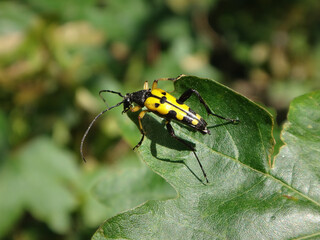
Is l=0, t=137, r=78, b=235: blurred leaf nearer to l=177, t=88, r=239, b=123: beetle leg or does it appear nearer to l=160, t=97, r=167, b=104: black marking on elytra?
l=160, t=97, r=167, b=104: black marking on elytra

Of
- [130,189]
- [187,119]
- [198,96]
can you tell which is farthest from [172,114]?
[130,189]

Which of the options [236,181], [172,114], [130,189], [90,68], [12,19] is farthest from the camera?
[12,19]

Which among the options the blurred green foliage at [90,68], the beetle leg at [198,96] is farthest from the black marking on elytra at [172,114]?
the blurred green foliage at [90,68]

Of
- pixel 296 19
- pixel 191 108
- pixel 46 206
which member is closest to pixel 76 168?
pixel 46 206

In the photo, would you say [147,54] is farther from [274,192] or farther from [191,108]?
[274,192]

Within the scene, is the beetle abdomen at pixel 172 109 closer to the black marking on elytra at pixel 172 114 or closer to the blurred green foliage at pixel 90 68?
the black marking on elytra at pixel 172 114

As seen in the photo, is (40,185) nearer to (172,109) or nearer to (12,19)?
(12,19)
